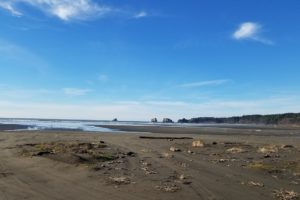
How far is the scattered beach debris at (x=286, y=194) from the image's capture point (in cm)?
1213

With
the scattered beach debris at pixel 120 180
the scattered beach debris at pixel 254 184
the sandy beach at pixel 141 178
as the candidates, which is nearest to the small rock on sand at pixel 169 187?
the sandy beach at pixel 141 178

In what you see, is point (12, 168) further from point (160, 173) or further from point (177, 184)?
point (177, 184)

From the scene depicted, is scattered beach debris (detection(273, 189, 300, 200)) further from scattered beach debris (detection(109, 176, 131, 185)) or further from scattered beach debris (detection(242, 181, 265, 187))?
scattered beach debris (detection(109, 176, 131, 185))

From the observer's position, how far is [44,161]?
1897 cm

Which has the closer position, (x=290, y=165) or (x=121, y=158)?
(x=290, y=165)

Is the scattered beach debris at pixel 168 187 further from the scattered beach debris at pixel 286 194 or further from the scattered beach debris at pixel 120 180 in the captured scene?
the scattered beach debris at pixel 286 194

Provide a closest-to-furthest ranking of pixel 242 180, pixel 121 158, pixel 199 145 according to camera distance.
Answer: pixel 242 180 < pixel 121 158 < pixel 199 145

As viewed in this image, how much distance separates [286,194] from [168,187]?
135 inches

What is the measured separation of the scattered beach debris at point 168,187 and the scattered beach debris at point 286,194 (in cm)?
285

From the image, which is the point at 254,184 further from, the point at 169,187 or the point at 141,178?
the point at 141,178

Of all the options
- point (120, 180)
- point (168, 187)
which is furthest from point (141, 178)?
point (168, 187)

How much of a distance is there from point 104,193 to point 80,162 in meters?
6.33

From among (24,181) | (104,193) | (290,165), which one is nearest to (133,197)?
(104,193)

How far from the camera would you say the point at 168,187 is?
13.2m
